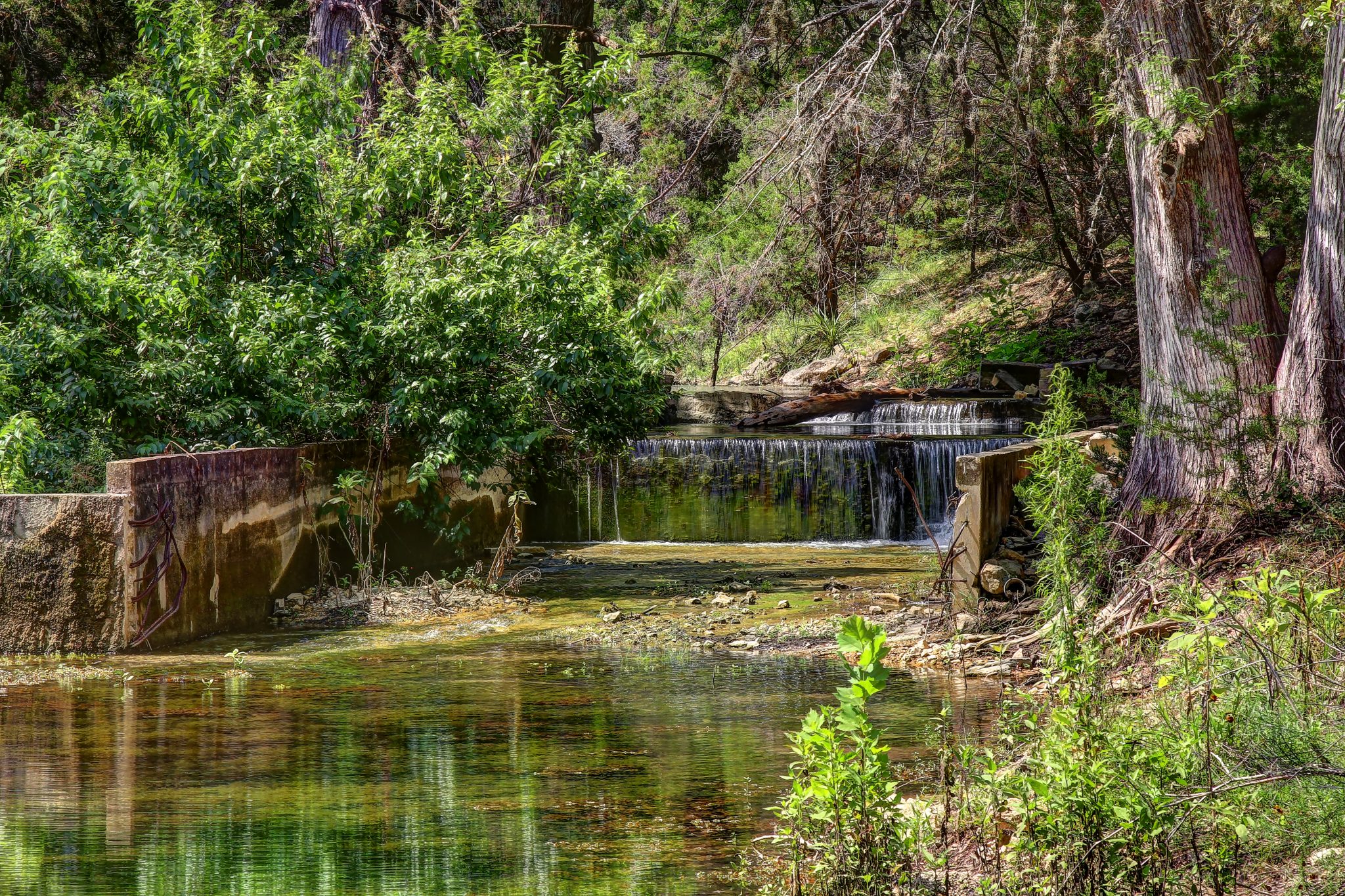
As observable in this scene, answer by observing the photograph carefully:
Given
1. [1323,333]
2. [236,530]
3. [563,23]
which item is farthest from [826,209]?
[236,530]

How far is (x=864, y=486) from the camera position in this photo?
17.1 meters

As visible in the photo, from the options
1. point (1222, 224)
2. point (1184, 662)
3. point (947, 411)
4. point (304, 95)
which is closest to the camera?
point (1184, 662)

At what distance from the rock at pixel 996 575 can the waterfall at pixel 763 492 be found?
6.65m

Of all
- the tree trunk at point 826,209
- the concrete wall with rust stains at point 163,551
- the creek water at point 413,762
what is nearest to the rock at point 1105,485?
the creek water at point 413,762

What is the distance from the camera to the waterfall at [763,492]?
17.0 meters

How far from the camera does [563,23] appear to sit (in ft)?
63.5

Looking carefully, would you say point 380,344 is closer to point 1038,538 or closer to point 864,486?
point 1038,538

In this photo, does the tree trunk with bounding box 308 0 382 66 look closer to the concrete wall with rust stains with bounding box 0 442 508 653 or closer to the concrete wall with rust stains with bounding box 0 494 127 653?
the concrete wall with rust stains with bounding box 0 442 508 653

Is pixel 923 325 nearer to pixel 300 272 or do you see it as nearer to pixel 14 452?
pixel 300 272

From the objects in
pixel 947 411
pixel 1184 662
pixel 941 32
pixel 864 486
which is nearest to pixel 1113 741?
pixel 1184 662

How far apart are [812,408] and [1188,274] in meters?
12.6

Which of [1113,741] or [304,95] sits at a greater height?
[304,95]

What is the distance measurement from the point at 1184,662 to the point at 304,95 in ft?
32.8

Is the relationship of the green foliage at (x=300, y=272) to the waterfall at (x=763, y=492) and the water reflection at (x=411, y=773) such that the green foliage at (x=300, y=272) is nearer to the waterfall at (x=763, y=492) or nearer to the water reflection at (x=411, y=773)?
the water reflection at (x=411, y=773)
